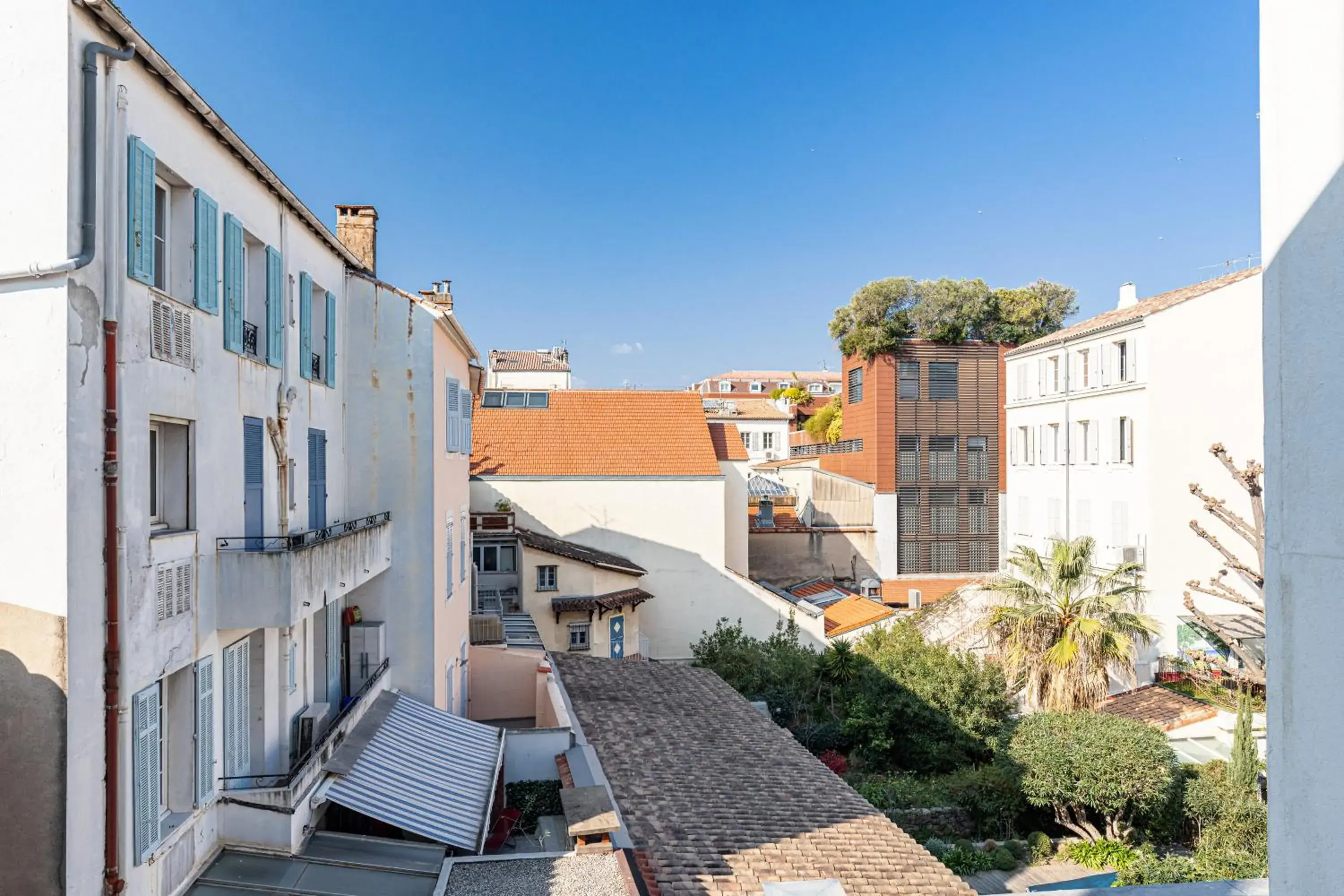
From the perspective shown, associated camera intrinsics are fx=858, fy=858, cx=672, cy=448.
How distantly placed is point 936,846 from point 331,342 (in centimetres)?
1602

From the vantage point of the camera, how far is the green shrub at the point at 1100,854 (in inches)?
708

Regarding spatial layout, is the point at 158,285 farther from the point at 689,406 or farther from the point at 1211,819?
the point at 689,406

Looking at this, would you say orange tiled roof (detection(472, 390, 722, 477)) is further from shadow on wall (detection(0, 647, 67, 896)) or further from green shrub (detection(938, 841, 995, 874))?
shadow on wall (detection(0, 647, 67, 896))

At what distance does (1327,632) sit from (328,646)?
13329 millimetres

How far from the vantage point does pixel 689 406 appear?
4028 cm

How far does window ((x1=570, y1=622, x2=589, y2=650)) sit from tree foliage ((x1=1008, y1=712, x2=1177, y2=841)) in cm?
1556

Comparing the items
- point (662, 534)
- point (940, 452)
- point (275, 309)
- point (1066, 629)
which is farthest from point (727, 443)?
point (275, 309)

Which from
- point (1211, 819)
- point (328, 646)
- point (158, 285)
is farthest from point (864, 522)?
point (158, 285)

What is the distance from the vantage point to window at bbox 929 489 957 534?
47.6 metres

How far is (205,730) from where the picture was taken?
8945mm

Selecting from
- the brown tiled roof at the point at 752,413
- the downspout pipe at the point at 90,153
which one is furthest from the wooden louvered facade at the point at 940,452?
the downspout pipe at the point at 90,153

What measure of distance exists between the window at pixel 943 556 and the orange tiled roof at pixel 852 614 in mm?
6731

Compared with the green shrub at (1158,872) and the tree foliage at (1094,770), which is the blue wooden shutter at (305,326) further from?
the tree foliage at (1094,770)

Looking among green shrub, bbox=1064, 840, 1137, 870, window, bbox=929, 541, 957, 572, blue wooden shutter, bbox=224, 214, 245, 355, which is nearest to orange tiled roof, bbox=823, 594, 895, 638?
window, bbox=929, 541, 957, 572
